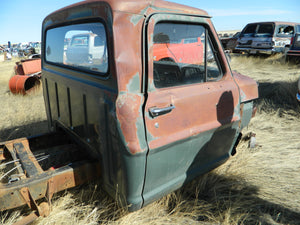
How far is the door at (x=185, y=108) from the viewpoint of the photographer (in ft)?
5.57

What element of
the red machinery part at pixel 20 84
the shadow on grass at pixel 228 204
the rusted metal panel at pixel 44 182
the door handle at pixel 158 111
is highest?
the door handle at pixel 158 111

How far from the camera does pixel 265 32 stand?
36.4 ft

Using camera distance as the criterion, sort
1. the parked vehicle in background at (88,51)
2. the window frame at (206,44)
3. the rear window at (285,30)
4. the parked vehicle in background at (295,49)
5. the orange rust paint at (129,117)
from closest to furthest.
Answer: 1. the orange rust paint at (129,117)
2. the window frame at (206,44)
3. the parked vehicle in background at (88,51)
4. the parked vehicle in background at (295,49)
5. the rear window at (285,30)

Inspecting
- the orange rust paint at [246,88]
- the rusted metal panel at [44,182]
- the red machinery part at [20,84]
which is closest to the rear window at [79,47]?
the rusted metal panel at [44,182]

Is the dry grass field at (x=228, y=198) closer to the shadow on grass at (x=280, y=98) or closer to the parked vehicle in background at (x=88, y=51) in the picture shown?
the parked vehicle in background at (x=88, y=51)

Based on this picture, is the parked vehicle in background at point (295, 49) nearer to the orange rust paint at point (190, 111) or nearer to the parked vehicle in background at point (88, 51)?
the orange rust paint at point (190, 111)

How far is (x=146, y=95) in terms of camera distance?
1646 mm

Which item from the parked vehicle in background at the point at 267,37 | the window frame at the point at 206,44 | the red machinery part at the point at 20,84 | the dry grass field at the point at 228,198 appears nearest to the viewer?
the window frame at the point at 206,44

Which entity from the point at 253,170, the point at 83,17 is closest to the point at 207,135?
the point at 253,170

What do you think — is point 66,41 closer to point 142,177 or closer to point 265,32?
point 142,177

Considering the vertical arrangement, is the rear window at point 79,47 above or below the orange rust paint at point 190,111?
above

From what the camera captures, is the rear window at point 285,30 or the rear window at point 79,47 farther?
the rear window at point 285,30

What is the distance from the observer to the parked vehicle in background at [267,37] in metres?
10.7

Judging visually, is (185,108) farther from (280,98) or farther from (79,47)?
(280,98)
